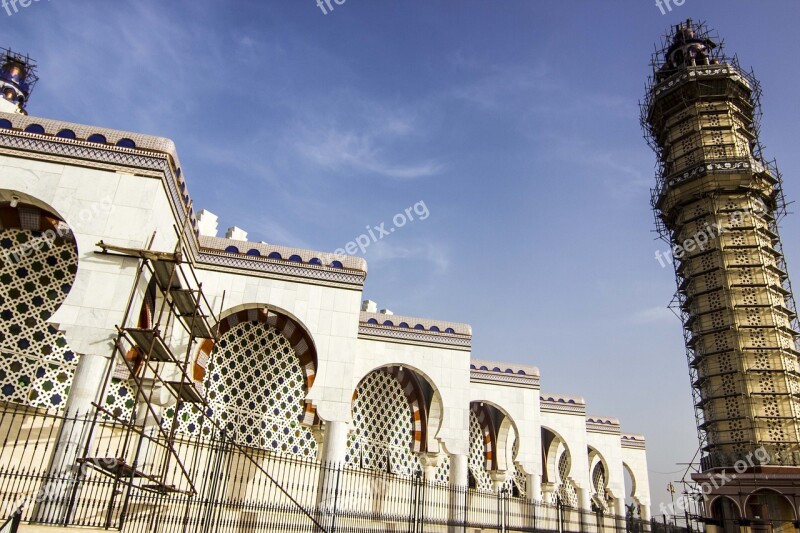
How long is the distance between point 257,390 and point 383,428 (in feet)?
12.8

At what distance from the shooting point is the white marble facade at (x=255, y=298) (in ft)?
24.7

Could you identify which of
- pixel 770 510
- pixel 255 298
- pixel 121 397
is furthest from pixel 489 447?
pixel 121 397

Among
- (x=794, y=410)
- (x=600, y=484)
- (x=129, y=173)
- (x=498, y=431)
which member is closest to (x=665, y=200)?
(x=794, y=410)

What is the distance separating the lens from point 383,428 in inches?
550

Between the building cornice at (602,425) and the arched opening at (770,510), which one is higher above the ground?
the building cornice at (602,425)

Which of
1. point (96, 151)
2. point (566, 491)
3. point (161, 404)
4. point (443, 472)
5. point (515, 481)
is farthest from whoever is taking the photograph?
point (566, 491)

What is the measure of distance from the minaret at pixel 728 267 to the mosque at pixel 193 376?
22.2ft

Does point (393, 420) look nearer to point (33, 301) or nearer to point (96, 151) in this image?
point (33, 301)

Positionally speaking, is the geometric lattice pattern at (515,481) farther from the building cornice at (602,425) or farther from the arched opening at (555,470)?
the building cornice at (602,425)

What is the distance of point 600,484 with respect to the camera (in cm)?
2572

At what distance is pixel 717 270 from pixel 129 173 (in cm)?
1830

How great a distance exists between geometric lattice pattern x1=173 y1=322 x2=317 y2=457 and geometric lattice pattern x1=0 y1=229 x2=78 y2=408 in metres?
2.15

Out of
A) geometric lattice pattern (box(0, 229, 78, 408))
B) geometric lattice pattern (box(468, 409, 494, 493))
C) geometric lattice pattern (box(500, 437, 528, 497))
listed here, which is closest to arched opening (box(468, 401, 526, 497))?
geometric lattice pattern (box(468, 409, 494, 493))

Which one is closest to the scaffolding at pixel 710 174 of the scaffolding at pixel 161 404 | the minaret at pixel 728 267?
the minaret at pixel 728 267
